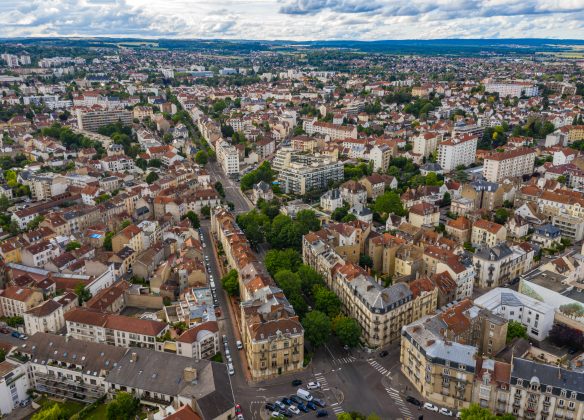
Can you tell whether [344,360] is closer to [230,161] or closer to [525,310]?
[525,310]

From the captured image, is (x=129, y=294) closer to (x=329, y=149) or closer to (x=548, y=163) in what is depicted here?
(x=329, y=149)

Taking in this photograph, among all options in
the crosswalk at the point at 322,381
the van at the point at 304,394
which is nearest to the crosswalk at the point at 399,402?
the crosswalk at the point at 322,381

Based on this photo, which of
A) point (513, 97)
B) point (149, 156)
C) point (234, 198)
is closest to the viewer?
point (234, 198)

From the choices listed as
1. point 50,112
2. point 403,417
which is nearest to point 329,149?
point 403,417

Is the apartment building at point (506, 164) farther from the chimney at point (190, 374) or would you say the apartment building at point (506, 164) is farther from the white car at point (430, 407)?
the chimney at point (190, 374)

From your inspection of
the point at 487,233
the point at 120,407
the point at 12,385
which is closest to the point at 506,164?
the point at 487,233

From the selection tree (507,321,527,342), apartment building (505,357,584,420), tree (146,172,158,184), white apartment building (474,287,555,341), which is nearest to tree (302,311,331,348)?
white apartment building (474,287,555,341)
